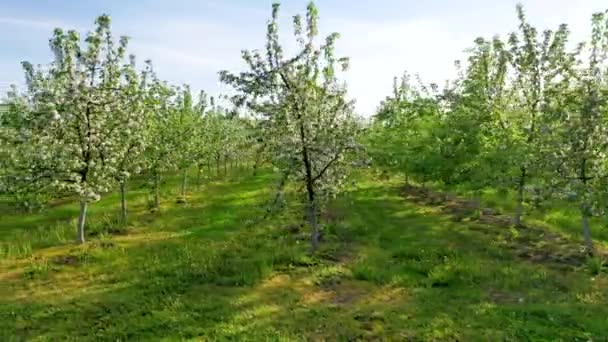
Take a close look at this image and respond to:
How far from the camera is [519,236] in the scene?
21.4 metres

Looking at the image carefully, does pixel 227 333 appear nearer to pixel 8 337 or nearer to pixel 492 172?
pixel 8 337

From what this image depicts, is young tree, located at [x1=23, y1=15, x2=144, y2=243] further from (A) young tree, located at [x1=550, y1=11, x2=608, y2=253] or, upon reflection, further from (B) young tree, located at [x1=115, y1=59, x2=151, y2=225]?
(A) young tree, located at [x1=550, y1=11, x2=608, y2=253]

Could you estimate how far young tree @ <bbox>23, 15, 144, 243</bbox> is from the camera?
1780 centimetres

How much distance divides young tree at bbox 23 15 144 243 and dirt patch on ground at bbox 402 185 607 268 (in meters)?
15.3

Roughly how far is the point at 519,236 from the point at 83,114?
1733 cm

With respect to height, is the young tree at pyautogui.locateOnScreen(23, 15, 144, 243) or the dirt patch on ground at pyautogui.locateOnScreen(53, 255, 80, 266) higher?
the young tree at pyautogui.locateOnScreen(23, 15, 144, 243)

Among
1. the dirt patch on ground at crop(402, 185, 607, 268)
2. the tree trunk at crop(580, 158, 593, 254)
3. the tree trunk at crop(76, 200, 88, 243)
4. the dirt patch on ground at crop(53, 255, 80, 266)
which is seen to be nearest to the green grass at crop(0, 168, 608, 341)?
the dirt patch on ground at crop(53, 255, 80, 266)

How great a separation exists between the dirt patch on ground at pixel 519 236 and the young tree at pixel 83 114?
15.3 m

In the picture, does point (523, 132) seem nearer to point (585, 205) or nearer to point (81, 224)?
point (585, 205)

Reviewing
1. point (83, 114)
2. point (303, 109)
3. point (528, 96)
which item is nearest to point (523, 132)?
point (528, 96)

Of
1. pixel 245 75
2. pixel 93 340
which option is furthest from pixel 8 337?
pixel 245 75

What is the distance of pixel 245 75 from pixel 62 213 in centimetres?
1549

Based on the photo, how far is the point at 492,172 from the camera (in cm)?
2170

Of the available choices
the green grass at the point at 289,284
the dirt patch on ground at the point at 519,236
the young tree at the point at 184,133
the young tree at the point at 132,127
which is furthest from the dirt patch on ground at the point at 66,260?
the dirt patch on ground at the point at 519,236
